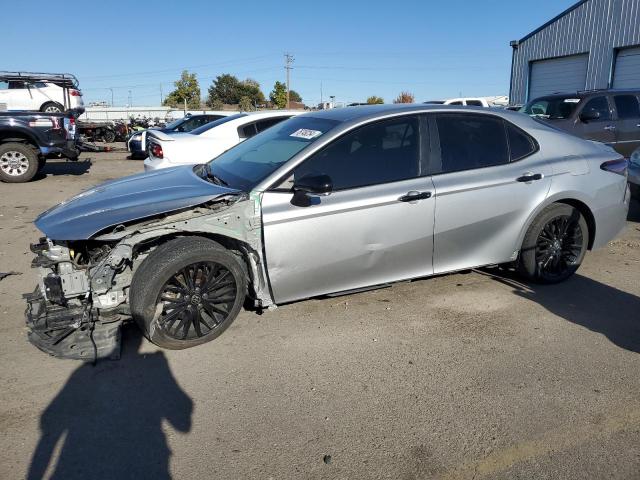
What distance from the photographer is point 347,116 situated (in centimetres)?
409

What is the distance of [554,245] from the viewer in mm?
4605

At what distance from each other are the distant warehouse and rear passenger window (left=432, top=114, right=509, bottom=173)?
17.6 metres

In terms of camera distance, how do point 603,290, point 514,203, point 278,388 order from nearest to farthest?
point 278,388 < point 514,203 < point 603,290

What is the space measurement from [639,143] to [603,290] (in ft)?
23.3

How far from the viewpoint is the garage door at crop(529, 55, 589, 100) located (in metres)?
20.5

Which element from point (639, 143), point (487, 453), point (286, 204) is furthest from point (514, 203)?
point (639, 143)

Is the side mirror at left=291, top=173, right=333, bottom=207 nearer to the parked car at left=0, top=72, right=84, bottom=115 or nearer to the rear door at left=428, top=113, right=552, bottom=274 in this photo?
the rear door at left=428, top=113, right=552, bottom=274

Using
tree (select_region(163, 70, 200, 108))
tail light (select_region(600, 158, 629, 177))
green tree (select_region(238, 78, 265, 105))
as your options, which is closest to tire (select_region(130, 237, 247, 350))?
tail light (select_region(600, 158, 629, 177))

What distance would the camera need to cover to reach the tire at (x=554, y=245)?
14.6 ft

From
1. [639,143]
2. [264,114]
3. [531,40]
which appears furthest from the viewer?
[531,40]

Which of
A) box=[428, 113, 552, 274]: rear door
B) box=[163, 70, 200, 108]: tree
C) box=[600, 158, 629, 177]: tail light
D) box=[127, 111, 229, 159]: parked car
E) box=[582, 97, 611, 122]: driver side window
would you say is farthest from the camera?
box=[163, 70, 200, 108]: tree

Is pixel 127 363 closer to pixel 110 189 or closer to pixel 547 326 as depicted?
pixel 110 189

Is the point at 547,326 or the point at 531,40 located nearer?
the point at 547,326

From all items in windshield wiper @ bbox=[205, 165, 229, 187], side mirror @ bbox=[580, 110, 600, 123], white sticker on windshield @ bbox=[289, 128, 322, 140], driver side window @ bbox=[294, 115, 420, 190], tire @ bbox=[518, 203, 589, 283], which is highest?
side mirror @ bbox=[580, 110, 600, 123]
